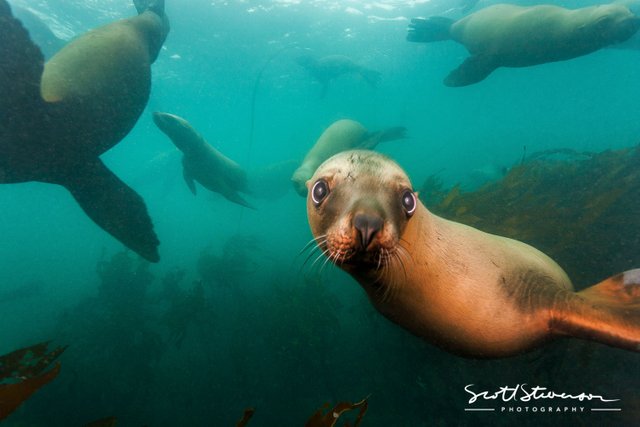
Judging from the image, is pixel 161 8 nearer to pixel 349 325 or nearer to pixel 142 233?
pixel 142 233

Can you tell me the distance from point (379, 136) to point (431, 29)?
335 cm

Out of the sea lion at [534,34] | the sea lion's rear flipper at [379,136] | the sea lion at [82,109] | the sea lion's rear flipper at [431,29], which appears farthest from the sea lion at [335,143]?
the sea lion at [82,109]

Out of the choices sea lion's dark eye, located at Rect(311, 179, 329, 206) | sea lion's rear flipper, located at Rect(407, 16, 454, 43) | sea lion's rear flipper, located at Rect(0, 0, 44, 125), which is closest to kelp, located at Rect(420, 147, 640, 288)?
sea lion's dark eye, located at Rect(311, 179, 329, 206)

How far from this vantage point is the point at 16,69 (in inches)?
119

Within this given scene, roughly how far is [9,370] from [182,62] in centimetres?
2687

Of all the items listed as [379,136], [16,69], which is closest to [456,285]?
[16,69]

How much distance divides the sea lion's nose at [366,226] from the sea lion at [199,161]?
277 inches

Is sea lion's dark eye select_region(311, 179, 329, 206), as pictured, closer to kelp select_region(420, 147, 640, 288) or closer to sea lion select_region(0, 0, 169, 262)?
sea lion select_region(0, 0, 169, 262)

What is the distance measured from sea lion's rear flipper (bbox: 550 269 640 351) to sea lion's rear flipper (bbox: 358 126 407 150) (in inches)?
219

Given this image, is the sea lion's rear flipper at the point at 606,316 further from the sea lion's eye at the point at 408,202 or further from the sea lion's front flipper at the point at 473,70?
the sea lion's front flipper at the point at 473,70

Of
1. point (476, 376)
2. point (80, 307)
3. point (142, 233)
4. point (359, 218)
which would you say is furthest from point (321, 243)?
point (80, 307)

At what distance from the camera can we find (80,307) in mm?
9344

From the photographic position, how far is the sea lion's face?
1.23 meters

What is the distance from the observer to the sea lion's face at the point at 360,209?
4.03 feet
